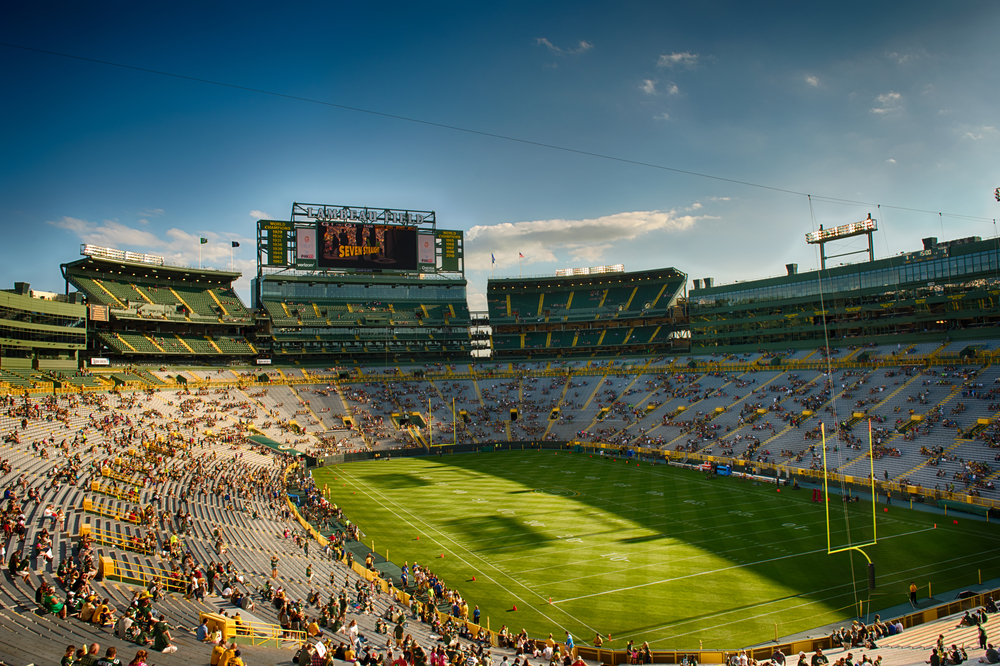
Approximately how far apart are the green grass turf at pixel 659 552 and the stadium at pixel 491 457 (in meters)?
0.21

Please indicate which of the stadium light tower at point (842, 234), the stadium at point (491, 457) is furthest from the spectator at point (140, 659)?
the stadium light tower at point (842, 234)

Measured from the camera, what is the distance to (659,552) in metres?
29.5

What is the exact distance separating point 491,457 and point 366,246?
131 feet

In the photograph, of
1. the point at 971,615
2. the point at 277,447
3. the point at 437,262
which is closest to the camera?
the point at 971,615

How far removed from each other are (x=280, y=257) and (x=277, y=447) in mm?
35887

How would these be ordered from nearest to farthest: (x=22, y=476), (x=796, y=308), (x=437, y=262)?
(x=22, y=476), (x=796, y=308), (x=437, y=262)

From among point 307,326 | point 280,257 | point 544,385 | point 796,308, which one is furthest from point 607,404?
point 280,257

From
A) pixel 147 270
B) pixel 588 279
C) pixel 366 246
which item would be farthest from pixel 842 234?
pixel 147 270

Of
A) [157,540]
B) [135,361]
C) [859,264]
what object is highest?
[859,264]

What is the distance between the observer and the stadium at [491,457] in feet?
65.7

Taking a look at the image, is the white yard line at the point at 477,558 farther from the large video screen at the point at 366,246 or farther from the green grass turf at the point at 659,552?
the large video screen at the point at 366,246

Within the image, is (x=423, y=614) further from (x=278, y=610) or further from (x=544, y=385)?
(x=544, y=385)

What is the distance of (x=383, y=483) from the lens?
157 feet

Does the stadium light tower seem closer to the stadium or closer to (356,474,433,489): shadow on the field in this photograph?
the stadium
